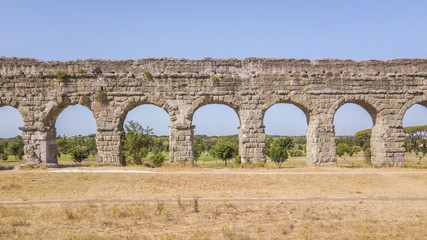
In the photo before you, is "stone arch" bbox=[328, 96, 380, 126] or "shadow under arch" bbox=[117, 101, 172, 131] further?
"stone arch" bbox=[328, 96, 380, 126]

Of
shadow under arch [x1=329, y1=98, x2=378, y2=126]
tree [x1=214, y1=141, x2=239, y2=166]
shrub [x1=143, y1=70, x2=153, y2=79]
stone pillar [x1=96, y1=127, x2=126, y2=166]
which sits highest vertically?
shrub [x1=143, y1=70, x2=153, y2=79]

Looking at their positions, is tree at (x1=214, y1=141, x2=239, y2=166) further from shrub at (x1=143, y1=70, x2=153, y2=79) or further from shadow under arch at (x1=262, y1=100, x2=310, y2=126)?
shrub at (x1=143, y1=70, x2=153, y2=79)

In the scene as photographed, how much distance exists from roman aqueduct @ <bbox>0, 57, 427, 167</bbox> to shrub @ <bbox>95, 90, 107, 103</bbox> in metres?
0.05

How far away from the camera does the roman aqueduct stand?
47.3 feet

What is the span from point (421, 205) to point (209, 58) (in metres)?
10.2

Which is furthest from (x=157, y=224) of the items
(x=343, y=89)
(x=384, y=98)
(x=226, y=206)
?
(x=384, y=98)

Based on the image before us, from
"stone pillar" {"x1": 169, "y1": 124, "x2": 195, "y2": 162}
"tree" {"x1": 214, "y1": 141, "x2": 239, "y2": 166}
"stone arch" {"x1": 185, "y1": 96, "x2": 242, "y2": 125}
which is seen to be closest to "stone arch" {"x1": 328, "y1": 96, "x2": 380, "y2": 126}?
"stone arch" {"x1": 185, "y1": 96, "x2": 242, "y2": 125}

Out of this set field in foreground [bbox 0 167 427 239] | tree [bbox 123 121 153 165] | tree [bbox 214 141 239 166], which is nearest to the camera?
field in foreground [bbox 0 167 427 239]

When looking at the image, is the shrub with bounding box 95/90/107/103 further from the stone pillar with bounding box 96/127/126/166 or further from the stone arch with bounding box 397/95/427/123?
the stone arch with bounding box 397/95/427/123

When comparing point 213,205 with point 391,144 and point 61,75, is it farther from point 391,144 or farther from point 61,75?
point 391,144

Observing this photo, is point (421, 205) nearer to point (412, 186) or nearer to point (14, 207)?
point (412, 186)

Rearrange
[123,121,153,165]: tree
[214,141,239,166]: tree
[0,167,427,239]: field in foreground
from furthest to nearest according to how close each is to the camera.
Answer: [214,141,239,166]: tree < [123,121,153,165]: tree < [0,167,427,239]: field in foreground

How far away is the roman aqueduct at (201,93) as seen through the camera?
14406 millimetres

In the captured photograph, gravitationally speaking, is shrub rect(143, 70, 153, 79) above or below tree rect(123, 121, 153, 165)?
above
